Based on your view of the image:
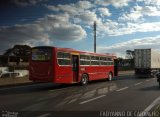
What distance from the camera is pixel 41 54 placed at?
20875mm

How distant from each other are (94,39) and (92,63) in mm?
26736

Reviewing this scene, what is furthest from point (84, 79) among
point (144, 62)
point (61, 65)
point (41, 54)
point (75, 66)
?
point (144, 62)

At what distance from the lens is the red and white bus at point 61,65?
20.4 metres

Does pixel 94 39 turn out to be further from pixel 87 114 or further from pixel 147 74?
pixel 87 114

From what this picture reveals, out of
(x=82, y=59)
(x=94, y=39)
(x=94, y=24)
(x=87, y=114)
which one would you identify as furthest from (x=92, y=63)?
(x=94, y=24)

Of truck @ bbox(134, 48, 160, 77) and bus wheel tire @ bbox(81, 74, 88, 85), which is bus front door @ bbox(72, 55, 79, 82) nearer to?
bus wheel tire @ bbox(81, 74, 88, 85)

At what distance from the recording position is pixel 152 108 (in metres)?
12.0

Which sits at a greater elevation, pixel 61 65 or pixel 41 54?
pixel 41 54

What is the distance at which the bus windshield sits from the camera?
20578 mm

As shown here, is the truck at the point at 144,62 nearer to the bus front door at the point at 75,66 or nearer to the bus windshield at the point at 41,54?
the bus front door at the point at 75,66

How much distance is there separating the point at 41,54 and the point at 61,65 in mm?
1538

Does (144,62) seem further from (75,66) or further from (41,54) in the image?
(41,54)

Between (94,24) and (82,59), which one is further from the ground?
(94,24)

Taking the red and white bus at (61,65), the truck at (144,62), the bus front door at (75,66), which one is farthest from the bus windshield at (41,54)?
the truck at (144,62)
